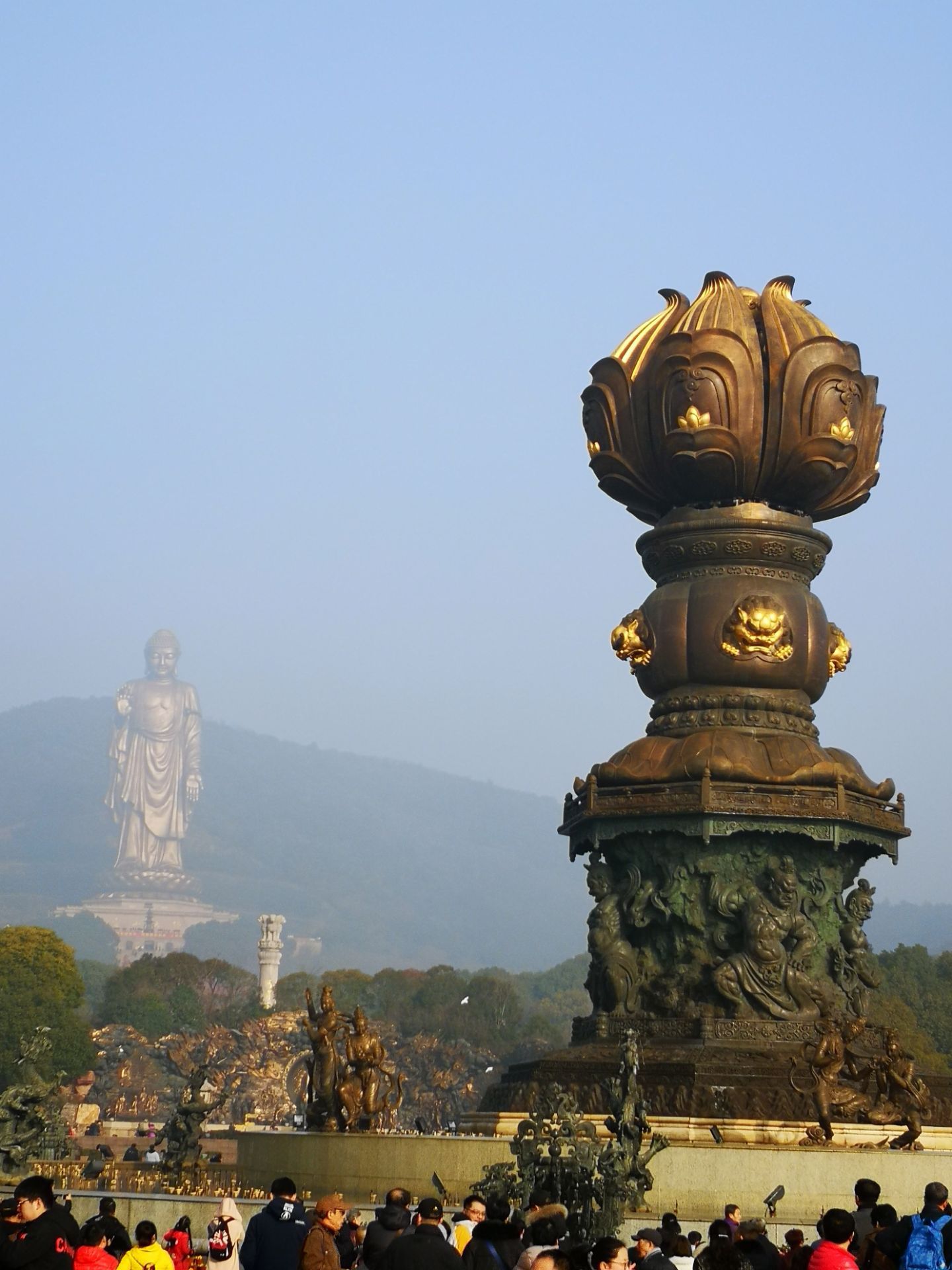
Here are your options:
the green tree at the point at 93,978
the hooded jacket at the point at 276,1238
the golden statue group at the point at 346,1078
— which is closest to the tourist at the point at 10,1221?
the hooded jacket at the point at 276,1238

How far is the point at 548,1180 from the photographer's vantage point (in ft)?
47.4

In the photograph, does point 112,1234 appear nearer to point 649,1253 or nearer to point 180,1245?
point 649,1253

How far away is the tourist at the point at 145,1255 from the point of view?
998cm

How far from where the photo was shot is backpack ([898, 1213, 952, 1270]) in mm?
9086

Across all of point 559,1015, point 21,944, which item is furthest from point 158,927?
point 21,944

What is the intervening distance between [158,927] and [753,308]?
144 metres

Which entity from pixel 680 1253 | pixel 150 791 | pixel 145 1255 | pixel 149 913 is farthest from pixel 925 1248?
pixel 150 791

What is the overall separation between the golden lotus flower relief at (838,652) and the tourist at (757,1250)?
577 inches

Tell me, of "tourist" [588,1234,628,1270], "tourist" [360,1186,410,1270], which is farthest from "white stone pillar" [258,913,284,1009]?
"tourist" [588,1234,628,1270]

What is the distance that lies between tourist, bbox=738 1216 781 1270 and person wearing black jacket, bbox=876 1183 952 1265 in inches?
20.5

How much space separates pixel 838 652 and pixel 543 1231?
54.2 ft

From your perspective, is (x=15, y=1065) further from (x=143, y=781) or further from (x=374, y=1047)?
(x=143, y=781)

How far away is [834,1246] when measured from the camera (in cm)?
867

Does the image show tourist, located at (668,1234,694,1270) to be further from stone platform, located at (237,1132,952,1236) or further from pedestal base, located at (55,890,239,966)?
pedestal base, located at (55,890,239,966)
